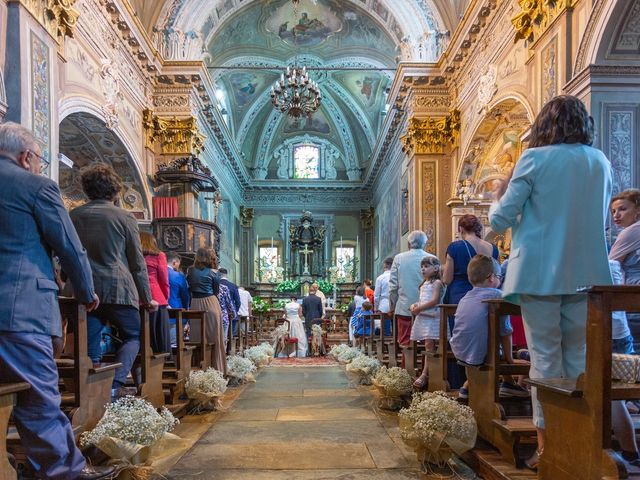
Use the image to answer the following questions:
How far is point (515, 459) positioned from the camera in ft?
11.0

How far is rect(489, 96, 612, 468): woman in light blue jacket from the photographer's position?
289 cm

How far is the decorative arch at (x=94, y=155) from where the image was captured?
36.7 feet

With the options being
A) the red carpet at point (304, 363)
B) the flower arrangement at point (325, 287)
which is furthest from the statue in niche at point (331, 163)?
the red carpet at point (304, 363)

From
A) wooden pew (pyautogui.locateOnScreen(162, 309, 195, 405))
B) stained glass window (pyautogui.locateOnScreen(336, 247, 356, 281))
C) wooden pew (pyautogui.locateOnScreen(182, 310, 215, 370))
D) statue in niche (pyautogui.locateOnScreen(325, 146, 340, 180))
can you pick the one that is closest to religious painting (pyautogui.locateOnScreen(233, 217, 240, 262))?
stained glass window (pyautogui.locateOnScreen(336, 247, 356, 281))

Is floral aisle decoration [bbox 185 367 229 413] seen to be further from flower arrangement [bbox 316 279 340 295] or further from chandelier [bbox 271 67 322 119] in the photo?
flower arrangement [bbox 316 279 340 295]

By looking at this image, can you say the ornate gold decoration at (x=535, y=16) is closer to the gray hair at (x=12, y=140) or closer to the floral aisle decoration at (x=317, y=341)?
the gray hair at (x=12, y=140)

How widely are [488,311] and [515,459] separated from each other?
3.16 feet

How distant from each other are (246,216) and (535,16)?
64.5 ft

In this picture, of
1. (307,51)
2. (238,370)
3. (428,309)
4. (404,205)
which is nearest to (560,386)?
(428,309)

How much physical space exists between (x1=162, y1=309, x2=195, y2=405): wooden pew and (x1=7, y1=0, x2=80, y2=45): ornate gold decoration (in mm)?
4643

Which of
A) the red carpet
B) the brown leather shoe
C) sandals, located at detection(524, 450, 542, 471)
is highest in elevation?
the brown leather shoe

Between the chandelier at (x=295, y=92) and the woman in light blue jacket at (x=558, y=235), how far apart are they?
1161cm

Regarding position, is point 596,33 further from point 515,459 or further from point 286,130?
point 286,130

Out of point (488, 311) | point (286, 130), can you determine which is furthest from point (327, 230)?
point (488, 311)
